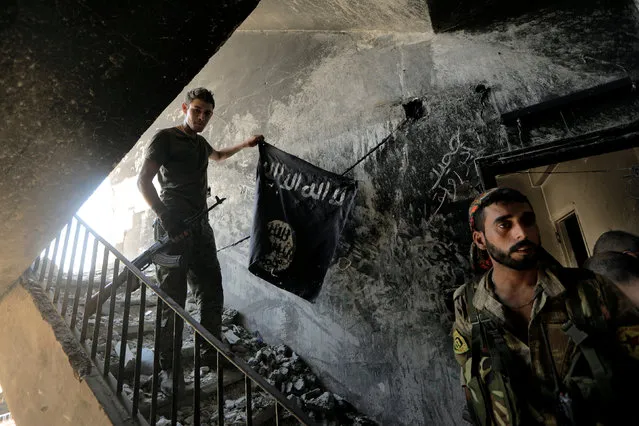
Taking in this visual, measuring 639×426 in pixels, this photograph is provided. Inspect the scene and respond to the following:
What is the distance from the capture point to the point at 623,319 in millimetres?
1395

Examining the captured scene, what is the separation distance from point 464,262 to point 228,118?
143 inches

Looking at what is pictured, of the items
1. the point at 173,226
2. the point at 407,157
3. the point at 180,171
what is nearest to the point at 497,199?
the point at 407,157

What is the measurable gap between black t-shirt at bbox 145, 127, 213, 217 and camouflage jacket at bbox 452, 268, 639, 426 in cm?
246

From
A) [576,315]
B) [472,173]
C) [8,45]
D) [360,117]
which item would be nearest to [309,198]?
[360,117]

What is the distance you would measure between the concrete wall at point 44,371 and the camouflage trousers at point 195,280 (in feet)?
1.96

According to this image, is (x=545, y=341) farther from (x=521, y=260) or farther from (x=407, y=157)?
(x=407, y=157)

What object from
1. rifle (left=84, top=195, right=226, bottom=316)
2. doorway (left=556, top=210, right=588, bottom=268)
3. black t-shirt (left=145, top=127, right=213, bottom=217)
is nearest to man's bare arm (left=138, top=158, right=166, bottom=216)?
black t-shirt (left=145, top=127, right=213, bottom=217)

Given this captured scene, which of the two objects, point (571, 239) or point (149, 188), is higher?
point (149, 188)

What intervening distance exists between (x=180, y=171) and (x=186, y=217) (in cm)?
41

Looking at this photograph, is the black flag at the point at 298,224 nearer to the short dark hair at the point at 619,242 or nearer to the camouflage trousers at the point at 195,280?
the camouflage trousers at the point at 195,280

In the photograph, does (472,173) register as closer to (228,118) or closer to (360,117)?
(360,117)

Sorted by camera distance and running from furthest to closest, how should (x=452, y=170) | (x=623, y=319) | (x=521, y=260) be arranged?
(x=452, y=170), (x=521, y=260), (x=623, y=319)

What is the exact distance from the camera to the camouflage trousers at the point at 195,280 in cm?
277

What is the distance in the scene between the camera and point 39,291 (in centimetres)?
281
